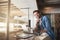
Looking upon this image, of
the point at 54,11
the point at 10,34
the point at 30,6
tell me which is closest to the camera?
the point at 10,34

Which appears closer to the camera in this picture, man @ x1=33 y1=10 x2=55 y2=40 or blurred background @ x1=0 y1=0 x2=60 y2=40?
blurred background @ x1=0 y1=0 x2=60 y2=40

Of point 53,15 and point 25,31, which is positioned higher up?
point 53,15

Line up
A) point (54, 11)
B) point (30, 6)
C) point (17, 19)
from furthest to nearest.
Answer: point (54, 11) → point (30, 6) → point (17, 19)

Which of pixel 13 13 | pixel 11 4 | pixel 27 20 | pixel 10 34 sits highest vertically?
pixel 11 4

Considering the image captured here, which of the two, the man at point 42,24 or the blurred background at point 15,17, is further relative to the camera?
the man at point 42,24

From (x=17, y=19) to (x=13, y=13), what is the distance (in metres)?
0.12

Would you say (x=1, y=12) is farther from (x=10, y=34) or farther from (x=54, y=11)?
(x=54, y=11)

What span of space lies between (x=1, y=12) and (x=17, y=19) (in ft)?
1.08

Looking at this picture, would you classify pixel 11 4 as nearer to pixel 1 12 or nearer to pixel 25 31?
pixel 1 12

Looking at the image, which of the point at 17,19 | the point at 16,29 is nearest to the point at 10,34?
the point at 16,29

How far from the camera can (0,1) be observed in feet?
5.70

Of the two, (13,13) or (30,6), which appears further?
(30,6)

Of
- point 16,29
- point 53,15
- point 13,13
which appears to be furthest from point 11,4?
point 53,15

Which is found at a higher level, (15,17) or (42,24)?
(15,17)
